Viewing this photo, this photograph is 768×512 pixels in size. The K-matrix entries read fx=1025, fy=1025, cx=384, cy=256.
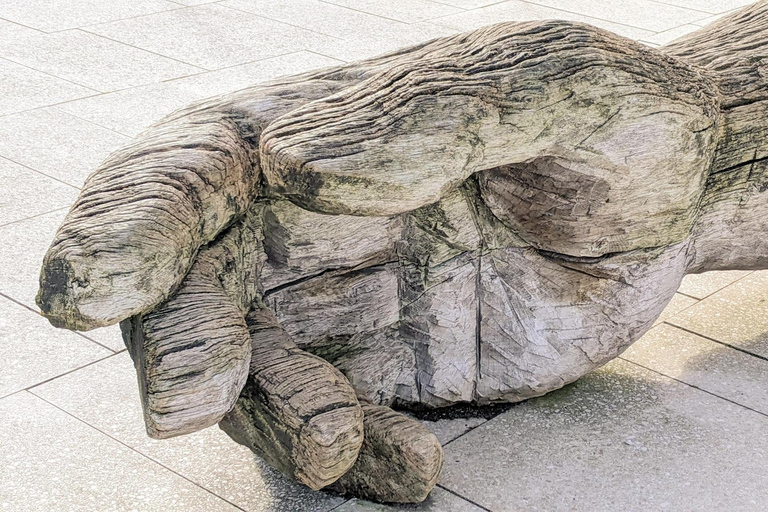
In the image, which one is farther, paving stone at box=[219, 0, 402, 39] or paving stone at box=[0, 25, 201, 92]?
paving stone at box=[219, 0, 402, 39]

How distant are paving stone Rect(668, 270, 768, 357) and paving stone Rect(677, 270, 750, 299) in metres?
0.03

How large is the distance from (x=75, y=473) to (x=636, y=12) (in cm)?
551

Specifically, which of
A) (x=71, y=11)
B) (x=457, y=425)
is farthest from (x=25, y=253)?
(x=71, y=11)

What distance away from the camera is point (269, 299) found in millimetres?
2754

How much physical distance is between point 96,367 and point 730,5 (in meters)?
5.74

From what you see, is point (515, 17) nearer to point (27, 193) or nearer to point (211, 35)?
point (211, 35)

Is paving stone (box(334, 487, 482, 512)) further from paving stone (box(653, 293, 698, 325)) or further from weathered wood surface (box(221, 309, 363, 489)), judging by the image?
paving stone (box(653, 293, 698, 325))

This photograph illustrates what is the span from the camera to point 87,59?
6.05 metres

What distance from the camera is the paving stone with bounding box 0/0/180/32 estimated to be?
6.65 m

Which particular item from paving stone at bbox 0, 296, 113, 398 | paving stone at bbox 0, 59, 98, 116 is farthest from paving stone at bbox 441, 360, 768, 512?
paving stone at bbox 0, 59, 98, 116

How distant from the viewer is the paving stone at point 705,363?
10.5ft

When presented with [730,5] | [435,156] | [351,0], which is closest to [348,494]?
[435,156]

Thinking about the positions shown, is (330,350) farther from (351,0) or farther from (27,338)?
(351,0)

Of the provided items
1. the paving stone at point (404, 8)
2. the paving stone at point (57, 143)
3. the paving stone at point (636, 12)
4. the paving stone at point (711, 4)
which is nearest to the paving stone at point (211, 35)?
the paving stone at point (404, 8)
